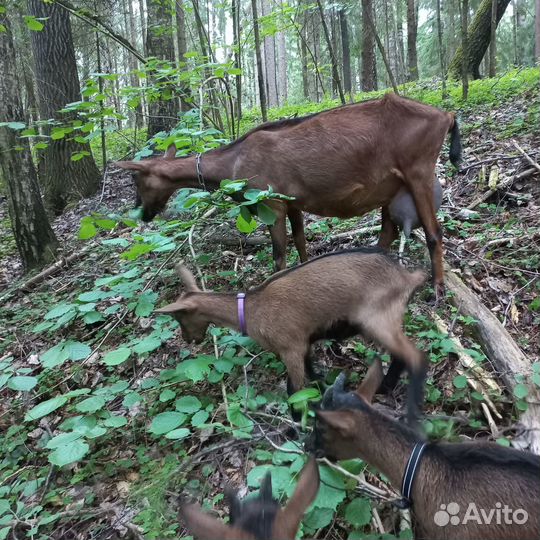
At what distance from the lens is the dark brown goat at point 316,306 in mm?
3873

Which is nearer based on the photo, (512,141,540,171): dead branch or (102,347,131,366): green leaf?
(102,347,131,366): green leaf

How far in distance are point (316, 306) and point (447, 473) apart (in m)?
1.66

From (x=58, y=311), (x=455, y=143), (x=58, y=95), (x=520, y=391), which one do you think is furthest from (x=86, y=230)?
(x=58, y=95)

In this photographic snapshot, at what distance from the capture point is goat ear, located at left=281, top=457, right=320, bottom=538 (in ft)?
7.18

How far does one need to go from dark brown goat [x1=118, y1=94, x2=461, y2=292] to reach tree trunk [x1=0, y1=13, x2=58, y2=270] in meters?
2.77

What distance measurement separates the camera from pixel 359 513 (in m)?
2.71

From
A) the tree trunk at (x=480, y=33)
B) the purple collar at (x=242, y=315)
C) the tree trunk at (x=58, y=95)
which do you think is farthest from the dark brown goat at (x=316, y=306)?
the tree trunk at (x=480, y=33)

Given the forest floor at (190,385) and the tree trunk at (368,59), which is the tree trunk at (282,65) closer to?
the tree trunk at (368,59)

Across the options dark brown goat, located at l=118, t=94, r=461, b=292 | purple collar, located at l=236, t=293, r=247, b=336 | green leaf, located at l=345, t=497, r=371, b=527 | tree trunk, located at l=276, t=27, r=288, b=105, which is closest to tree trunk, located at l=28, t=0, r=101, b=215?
dark brown goat, located at l=118, t=94, r=461, b=292

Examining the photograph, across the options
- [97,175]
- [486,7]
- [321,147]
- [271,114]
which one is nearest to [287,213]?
[321,147]

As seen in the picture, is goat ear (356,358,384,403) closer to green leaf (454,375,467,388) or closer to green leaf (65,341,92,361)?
green leaf (454,375,467,388)

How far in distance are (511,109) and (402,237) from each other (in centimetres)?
497

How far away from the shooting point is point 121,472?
3895 mm

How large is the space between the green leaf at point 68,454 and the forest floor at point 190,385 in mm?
12
